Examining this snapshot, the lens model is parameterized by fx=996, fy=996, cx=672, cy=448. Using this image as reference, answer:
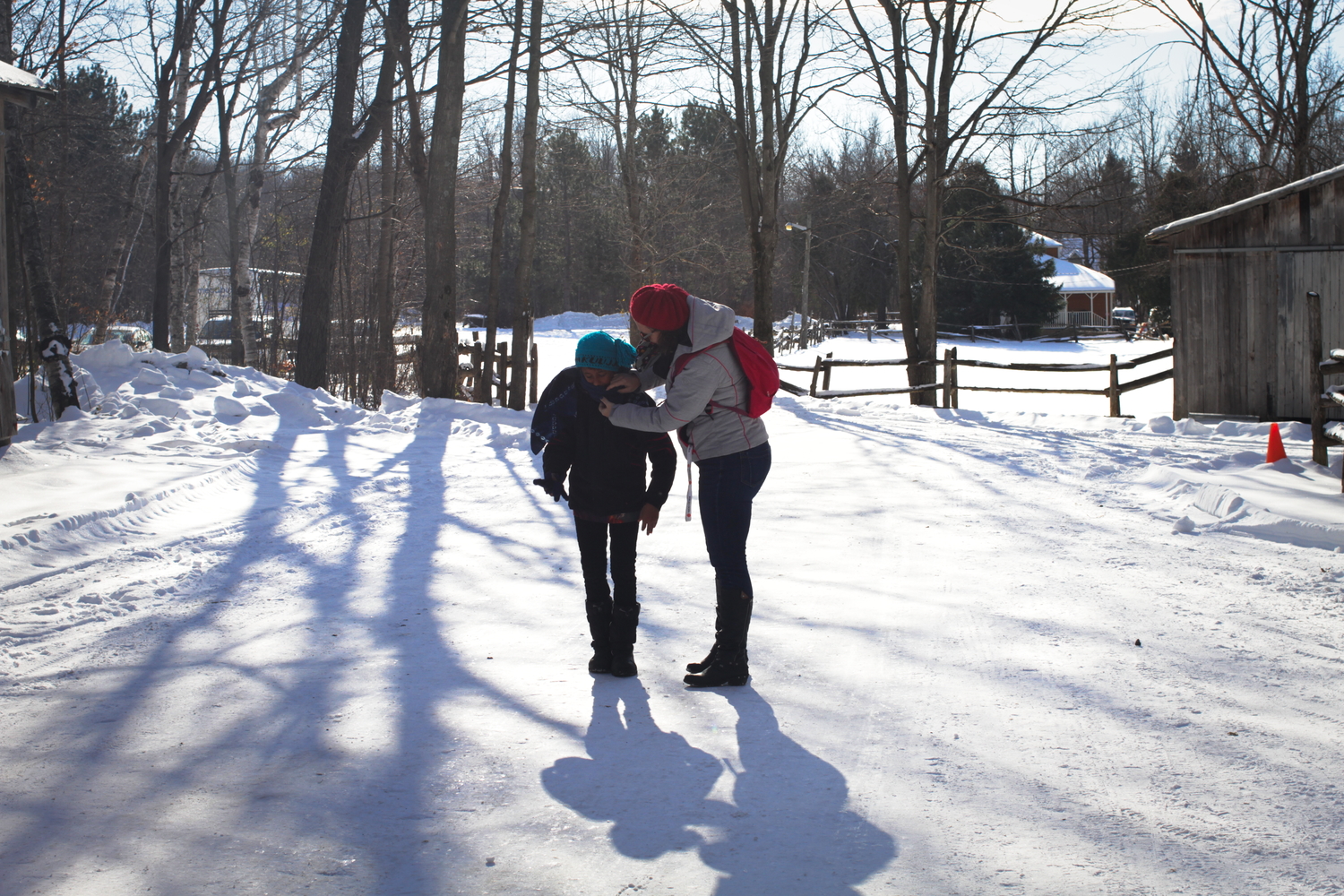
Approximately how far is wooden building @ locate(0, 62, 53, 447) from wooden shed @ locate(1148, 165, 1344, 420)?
1437 cm

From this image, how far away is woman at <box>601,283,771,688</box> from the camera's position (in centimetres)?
405

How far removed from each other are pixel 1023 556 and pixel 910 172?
16391 mm

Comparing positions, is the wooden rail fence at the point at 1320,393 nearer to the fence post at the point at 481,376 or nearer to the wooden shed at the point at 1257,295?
the wooden shed at the point at 1257,295

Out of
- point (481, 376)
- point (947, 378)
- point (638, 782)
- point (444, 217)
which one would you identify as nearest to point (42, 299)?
point (444, 217)

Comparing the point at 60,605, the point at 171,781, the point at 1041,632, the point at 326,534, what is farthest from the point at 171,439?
the point at 1041,632

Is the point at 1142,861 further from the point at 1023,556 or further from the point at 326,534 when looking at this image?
the point at 326,534

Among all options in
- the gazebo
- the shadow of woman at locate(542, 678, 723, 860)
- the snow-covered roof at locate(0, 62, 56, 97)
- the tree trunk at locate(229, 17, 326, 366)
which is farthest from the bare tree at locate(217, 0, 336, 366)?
the gazebo

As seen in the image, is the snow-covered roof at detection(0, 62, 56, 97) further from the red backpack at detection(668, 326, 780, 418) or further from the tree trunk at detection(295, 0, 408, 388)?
the red backpack at detection(668, 326, 780, 418)

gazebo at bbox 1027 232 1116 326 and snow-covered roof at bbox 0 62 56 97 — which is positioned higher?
gazebo at bbox 1027 232 1116 326

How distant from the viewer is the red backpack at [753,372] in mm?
4152

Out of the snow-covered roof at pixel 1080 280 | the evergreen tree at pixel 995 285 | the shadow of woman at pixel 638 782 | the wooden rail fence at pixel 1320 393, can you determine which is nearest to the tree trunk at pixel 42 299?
the shadow of woman at pixel 638 782

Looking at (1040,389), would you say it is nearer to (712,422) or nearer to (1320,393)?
(1320,393)

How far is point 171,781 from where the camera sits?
10.8ft

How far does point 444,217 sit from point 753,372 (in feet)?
40.5
